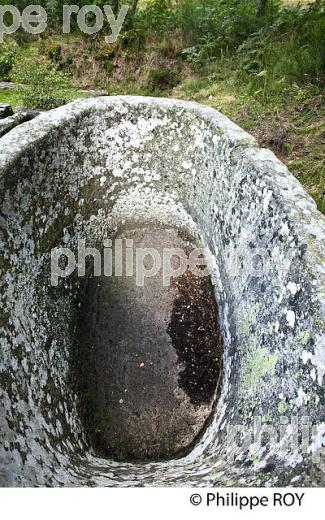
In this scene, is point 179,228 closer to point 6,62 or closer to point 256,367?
point 256,367

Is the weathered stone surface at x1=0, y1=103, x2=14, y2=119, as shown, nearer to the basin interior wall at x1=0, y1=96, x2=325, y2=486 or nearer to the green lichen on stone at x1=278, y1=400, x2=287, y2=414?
the basin interior wall at x1=0, y1=96, x2=325, y2=486

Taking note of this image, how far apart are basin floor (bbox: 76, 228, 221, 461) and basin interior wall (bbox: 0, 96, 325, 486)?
172mm

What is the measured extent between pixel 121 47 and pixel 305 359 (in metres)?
8.05

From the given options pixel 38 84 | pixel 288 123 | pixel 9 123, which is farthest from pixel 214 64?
pixel 9 123

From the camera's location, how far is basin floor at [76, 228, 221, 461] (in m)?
3.19

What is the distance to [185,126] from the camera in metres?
4.06

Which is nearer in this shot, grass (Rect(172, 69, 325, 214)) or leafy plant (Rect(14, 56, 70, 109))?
grass (Rect(172, 69, 325, 214))

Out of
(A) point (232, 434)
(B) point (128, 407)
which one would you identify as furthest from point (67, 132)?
(A) point (232, 434)

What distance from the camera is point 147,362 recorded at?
3592mm

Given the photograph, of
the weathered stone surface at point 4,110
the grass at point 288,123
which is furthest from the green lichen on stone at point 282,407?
the weathered stone surface at point 4,110

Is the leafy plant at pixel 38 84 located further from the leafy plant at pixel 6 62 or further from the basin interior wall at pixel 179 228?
the basin interior wall at pixel 179 228

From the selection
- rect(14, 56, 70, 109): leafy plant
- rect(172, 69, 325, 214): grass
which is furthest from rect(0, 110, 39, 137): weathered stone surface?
rect(172, 69, 325, 214): grass

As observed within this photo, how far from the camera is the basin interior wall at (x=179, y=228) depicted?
2.11 meters

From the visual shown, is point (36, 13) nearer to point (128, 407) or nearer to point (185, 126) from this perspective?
point (185, 126)
